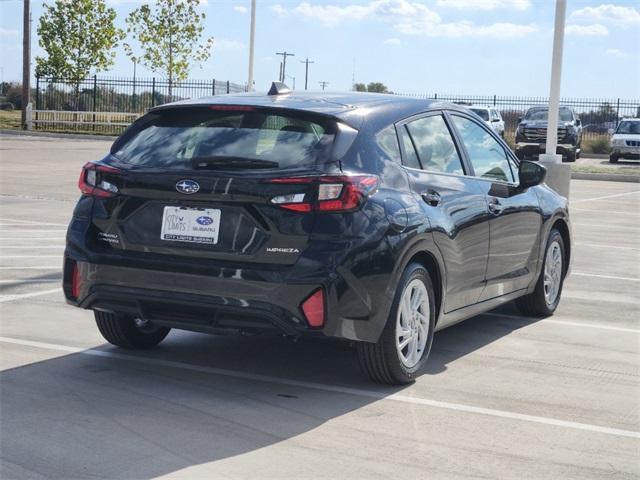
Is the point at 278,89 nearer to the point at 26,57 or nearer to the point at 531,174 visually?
the point at 531,174

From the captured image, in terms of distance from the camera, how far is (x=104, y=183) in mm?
6316

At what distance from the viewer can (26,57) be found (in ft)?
161

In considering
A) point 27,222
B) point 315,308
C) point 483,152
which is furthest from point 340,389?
point 27,222

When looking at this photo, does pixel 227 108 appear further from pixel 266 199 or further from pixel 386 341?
pixel 386 341

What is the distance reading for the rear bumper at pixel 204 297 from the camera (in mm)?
5781

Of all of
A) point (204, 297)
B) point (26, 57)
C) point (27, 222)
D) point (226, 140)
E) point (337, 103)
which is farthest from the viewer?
point (26, 57)

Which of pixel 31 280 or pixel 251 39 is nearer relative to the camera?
pixel 31 280

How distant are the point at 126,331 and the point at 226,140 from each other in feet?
5.24

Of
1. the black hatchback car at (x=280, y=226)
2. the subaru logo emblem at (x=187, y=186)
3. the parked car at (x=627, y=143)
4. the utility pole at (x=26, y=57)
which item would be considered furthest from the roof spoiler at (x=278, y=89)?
the utility pole at (x=26, y=57)

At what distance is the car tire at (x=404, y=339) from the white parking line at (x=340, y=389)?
150mm

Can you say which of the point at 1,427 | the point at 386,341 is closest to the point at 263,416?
the point at 386,341

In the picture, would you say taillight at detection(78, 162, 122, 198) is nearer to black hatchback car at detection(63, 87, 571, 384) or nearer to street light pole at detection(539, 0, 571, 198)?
black hatchback car at detection(63, 87, 571, 384)

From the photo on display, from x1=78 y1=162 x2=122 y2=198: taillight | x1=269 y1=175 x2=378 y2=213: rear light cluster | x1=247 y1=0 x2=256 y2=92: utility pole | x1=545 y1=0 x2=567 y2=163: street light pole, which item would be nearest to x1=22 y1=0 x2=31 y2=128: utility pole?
x1=247 y1=0 x2=256 y2=92: utility pole

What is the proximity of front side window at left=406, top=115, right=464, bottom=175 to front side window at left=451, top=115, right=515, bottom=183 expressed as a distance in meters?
0.21
